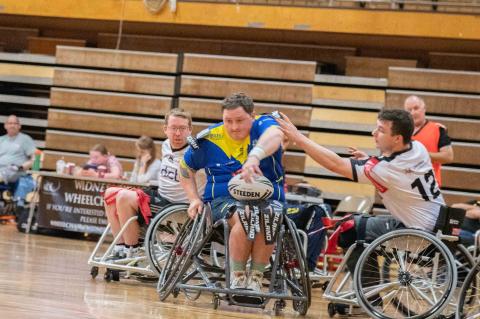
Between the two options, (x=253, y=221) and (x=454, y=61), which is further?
(x=454, y=61)

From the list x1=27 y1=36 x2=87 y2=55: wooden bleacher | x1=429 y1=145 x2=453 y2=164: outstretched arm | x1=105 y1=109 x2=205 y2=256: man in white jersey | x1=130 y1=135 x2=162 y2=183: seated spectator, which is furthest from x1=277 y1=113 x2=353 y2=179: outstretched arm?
x1=27 y1=36 x2=87 y2=55: wooden bleacher

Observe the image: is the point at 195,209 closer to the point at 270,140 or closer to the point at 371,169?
the point at 270,140

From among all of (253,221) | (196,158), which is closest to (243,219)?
(253,221)

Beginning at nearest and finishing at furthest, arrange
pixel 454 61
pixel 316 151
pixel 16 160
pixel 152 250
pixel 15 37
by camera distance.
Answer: pixel 316 151, pixel 152 250, pixel 454 61, pixel 16 160, pixel 15 37

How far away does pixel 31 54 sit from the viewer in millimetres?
12891

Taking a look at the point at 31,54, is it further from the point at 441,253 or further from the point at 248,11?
the point at 441,253

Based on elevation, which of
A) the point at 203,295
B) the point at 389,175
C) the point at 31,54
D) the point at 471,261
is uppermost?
the point at 31,54

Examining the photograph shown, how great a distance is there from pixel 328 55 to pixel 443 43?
1.53m

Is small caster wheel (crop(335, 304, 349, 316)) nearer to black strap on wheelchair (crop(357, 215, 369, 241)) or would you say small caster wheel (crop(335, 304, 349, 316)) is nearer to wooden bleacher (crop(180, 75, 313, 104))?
black strap on wheelchair (crop(357, 215, 369, 241))

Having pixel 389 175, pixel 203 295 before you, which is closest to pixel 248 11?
pixel 203 295

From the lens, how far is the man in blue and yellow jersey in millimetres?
4871

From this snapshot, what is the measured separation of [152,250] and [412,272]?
1.58 meters

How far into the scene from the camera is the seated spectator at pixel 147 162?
358 inches

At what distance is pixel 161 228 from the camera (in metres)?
5.89
